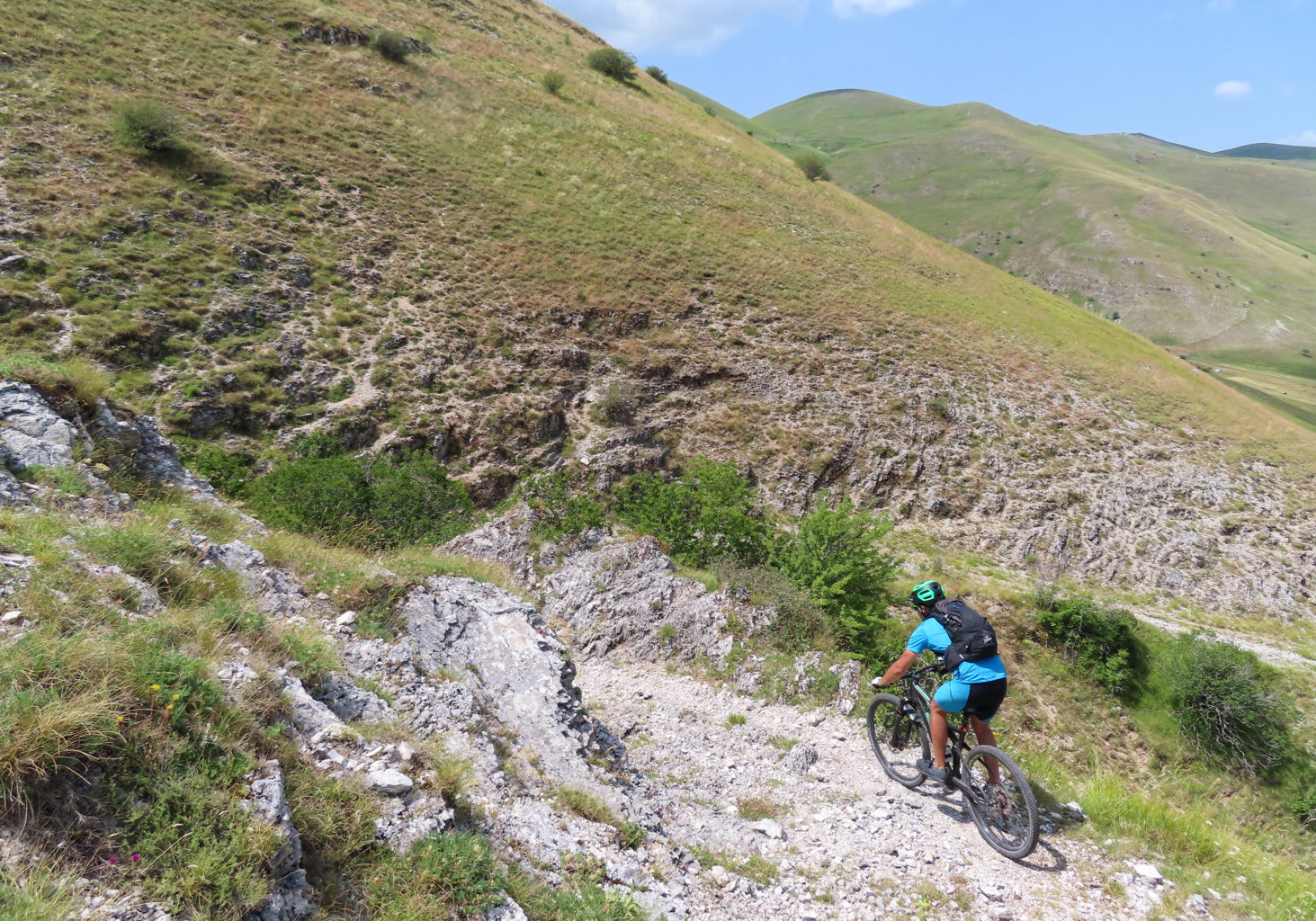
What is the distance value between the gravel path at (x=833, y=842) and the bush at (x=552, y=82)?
4541cm

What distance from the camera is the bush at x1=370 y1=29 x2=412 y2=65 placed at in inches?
1320

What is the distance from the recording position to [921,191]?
167m

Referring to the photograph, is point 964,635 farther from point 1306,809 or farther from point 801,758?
point 1306,809

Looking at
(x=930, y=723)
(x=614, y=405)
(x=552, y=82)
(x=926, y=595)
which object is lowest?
(x=614, y=405)

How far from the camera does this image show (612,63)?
5009 centimetres

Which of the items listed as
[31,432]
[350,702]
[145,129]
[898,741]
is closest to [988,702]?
[898,741]

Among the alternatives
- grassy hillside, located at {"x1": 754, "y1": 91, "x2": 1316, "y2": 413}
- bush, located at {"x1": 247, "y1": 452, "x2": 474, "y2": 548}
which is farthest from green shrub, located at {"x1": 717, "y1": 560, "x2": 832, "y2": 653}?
grassy hillside, located at {"x1": 754, "y1": 91, "x2": 1316, "y2": 413}

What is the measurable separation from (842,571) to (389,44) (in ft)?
135

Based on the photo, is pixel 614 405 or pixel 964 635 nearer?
pixel 964 635

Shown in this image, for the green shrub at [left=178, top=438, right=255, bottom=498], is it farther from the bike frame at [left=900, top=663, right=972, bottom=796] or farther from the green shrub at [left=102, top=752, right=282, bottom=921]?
the bike frame at [left=900, top=663, right=972, bottom=796]

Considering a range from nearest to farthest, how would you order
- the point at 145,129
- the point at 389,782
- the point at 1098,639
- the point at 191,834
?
the point at 191,834 → the point at 389,782 → the point at 1098,639 → the point at 145,129

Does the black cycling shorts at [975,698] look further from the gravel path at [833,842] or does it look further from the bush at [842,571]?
the bush at [842,571]

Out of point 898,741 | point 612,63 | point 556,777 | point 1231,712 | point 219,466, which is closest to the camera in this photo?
point 556,777

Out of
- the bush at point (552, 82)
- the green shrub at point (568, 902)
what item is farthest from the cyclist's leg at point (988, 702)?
the bush at point (552, 82)
